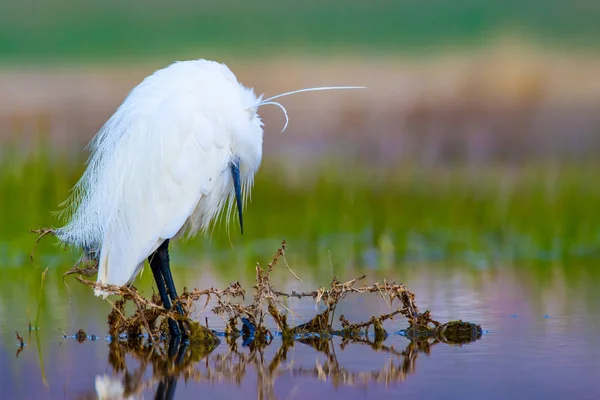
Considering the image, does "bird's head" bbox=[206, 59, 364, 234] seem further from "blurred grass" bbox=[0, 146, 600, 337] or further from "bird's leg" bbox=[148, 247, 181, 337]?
"blurred grass" bbox=[0, 146, 600, 337]

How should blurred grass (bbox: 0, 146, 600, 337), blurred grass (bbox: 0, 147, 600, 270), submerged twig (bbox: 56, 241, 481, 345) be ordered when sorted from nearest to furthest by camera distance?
submerged twig (bbox: 56, 241, 481, 345)
blurred grass (bbox: 0, 146, 600, 337)
blurred grass (bbox: 0, 147, 600, 270)

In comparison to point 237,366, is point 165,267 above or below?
above

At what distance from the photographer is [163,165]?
602 centimetres

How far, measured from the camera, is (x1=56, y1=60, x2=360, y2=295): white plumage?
598 cm


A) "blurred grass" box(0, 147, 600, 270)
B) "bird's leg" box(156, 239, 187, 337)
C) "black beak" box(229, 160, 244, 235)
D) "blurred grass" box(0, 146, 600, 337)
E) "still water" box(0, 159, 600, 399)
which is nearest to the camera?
"still water" box(0, 159, 600, 399)

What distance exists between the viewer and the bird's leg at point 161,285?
606 cm

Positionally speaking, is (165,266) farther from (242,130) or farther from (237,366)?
(237,366)

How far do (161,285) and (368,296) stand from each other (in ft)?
5.82

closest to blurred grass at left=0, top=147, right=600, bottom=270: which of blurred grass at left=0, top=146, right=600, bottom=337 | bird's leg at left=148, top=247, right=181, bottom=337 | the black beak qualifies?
blurred grass at left=0, top=146, right=600, bottom=337

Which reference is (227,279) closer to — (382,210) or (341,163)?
(382,210)

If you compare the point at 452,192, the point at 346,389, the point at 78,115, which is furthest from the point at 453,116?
the point at 346,389

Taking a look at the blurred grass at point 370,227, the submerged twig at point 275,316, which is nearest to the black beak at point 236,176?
the submerged twig at point 275,316

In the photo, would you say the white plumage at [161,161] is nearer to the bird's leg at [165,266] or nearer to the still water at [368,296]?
the bird's leg at [165,266]

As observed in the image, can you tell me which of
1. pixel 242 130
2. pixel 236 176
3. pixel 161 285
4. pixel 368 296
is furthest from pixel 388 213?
pixel 161 285
